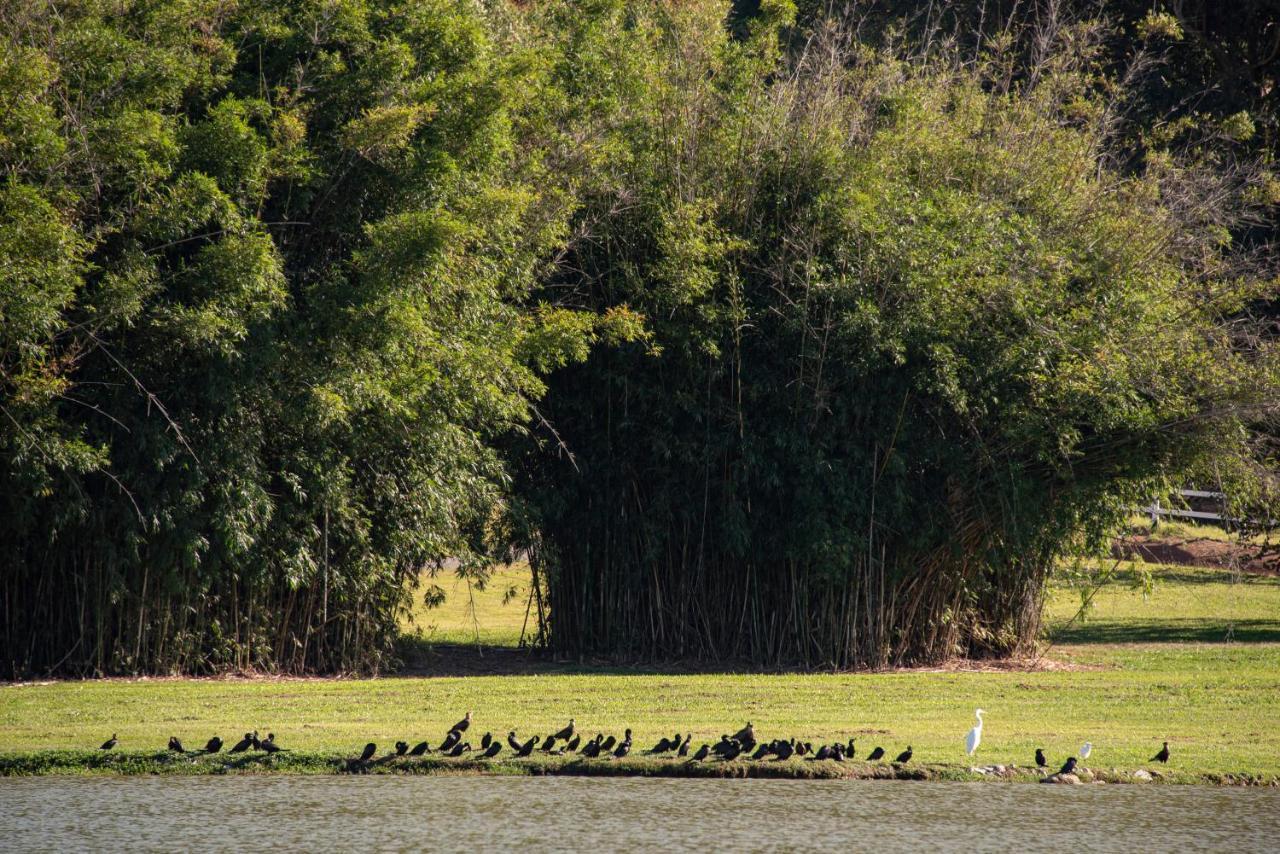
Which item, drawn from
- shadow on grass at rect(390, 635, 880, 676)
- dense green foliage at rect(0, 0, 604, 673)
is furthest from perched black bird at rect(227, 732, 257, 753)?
shadow on grass at rect(390, 635, 880, 676)

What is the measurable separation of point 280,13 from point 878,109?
22.4 ft

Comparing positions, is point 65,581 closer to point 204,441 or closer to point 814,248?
point 204,441

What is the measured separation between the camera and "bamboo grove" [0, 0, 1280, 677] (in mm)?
12523

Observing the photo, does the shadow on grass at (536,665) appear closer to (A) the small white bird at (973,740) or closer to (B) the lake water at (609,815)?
(A) the small white bird at (973,740)

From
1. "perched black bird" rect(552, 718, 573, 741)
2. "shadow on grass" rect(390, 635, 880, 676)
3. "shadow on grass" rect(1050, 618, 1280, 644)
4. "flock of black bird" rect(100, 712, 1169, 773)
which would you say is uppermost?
"shadow on grass" rect(1050, 618, 1280, 644)

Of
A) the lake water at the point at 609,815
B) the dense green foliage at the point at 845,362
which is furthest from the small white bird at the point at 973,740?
the dense green foliage at the point at 845,362

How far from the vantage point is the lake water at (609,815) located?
26.0ft

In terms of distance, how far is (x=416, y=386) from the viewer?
13570 millimetres

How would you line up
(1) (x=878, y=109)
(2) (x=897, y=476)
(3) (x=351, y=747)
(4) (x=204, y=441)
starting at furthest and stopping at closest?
(1) (x=878, y=109) → (2) (x=897, y=476) → (4) (x=204, y=441) → (3) (x=351, y=747)

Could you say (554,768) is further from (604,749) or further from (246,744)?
(246,744)

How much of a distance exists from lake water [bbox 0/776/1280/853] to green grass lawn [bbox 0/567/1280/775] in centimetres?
89

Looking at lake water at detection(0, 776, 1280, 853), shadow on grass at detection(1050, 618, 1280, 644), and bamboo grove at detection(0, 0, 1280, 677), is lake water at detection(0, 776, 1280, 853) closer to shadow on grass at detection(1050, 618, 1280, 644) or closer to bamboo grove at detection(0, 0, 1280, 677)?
bamboo grove at detection(0, 0, 1280, 677)

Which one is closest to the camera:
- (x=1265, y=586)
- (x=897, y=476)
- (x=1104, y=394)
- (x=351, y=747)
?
(x=351, y=747)

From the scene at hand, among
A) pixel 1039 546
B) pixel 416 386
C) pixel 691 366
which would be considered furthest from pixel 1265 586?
pixel 416 386
